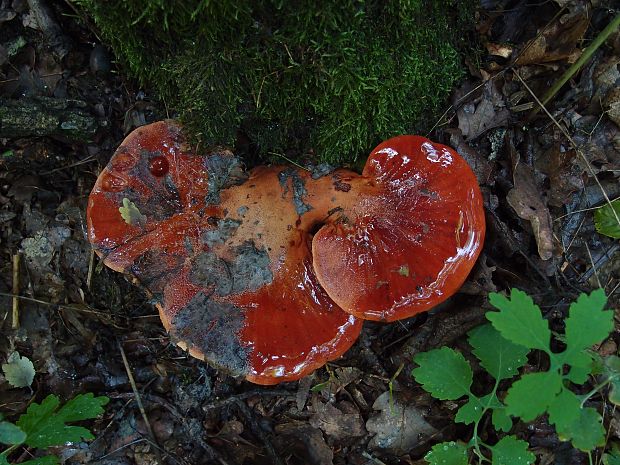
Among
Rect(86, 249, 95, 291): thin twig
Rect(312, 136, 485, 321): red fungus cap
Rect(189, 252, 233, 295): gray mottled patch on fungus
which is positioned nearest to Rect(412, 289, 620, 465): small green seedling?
Rect(312, 136, 485, 321): red fungus cap

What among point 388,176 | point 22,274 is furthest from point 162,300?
point 388,176

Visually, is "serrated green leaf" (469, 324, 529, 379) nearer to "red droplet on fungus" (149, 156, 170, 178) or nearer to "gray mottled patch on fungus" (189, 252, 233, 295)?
"gray mottled patch on fungus" (189, 252, 233, 295)

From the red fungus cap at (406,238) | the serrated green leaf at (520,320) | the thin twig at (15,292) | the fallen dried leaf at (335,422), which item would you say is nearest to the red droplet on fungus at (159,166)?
the red fungus cap at (406,238)

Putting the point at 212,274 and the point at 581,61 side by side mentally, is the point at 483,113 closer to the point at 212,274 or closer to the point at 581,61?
the point at 581,61

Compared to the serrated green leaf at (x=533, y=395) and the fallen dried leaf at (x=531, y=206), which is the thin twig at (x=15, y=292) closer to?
the serrated green leaf at (x=533, y=395)

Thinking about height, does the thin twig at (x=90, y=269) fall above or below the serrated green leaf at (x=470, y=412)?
above
